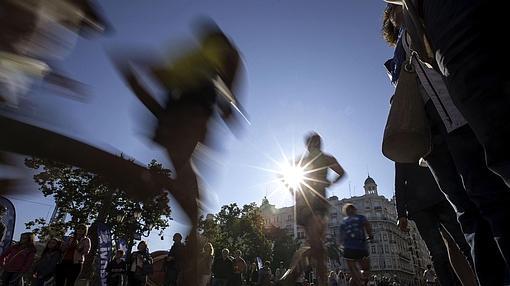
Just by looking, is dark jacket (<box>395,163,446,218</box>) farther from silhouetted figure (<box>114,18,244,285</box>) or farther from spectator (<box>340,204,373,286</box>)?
spectator (<box>340,204,373,286</box>)

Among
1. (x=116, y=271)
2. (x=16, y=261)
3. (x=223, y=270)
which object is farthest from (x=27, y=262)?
(x=223, y=270)

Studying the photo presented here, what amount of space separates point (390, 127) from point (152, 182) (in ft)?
3.84

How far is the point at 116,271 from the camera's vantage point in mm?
8086

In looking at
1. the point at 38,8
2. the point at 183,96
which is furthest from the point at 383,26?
the point at 38,8

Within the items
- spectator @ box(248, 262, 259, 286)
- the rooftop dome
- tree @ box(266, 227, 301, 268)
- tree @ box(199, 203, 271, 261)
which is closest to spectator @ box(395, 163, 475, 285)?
spectator @ box(248, 262, 259, 286)

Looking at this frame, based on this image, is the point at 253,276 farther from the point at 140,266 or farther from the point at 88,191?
the point at 88,191

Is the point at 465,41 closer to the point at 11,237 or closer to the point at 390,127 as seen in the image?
the point at 390,127

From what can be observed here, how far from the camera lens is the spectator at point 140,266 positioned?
6621 mm

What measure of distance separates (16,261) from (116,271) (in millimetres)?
2296

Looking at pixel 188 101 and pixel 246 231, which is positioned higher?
pixel 246 231

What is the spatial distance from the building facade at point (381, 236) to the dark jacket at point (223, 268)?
54.3 metres

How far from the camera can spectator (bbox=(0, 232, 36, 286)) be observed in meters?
6.29

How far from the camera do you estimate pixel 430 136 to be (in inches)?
63.9

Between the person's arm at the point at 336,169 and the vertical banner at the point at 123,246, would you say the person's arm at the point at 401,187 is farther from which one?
the vertical banner at the point at 123,246
